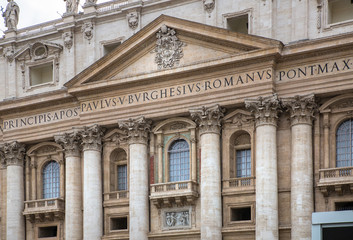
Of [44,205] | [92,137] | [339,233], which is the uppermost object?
[92,137]

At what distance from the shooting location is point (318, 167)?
37.1 metres

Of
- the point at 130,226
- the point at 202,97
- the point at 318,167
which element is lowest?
the point at 130,226

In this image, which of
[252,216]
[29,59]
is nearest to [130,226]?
[252,216]

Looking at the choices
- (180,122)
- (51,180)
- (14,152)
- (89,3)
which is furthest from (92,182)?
(89,3)

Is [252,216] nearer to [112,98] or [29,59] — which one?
[112,98]

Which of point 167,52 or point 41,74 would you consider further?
point 41,74

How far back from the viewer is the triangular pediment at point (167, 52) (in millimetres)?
39062

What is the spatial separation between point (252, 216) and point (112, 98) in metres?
11.0

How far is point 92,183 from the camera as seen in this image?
42094mm

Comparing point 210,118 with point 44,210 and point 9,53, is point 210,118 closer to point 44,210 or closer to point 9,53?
point 44,210

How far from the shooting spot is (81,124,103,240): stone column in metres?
41.6

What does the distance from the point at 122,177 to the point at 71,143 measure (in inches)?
146

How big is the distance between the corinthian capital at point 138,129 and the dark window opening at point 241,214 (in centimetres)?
660

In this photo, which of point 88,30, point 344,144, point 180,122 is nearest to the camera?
point 344,144
